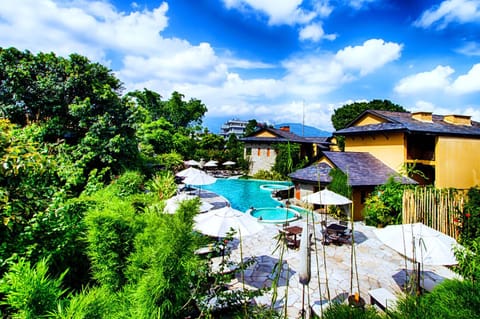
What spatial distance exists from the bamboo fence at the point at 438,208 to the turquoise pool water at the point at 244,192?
11089 millimetres

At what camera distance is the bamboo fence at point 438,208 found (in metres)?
9.04

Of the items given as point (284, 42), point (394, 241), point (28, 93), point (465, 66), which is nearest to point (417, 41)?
point (465, 66)

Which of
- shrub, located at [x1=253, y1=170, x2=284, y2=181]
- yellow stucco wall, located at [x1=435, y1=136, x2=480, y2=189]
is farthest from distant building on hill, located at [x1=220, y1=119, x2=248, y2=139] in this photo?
yellow stucco wall, located at [x1=435, y1=136, x2=480, y2=189]

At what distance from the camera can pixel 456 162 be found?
15312 mm

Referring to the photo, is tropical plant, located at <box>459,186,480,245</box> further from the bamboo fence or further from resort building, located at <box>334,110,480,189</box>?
resort building, located at <box>334,110,480,189</box>

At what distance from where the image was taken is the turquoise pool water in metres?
20.3

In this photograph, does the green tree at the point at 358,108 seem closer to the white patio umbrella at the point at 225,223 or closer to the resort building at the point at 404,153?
the resort building at the point at 404,153

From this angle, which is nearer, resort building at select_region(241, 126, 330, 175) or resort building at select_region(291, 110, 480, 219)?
resort building at select_region(291, 110, 480, 219)

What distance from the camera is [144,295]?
2613 millimetres

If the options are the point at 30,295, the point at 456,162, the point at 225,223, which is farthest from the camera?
the point at 456,162

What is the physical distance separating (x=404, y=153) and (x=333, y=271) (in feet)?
41.1

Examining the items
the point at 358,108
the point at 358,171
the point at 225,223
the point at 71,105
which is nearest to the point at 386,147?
the point at 358,171

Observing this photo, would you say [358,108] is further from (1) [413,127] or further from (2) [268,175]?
(1) [413,127]

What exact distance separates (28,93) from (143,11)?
314 inches
